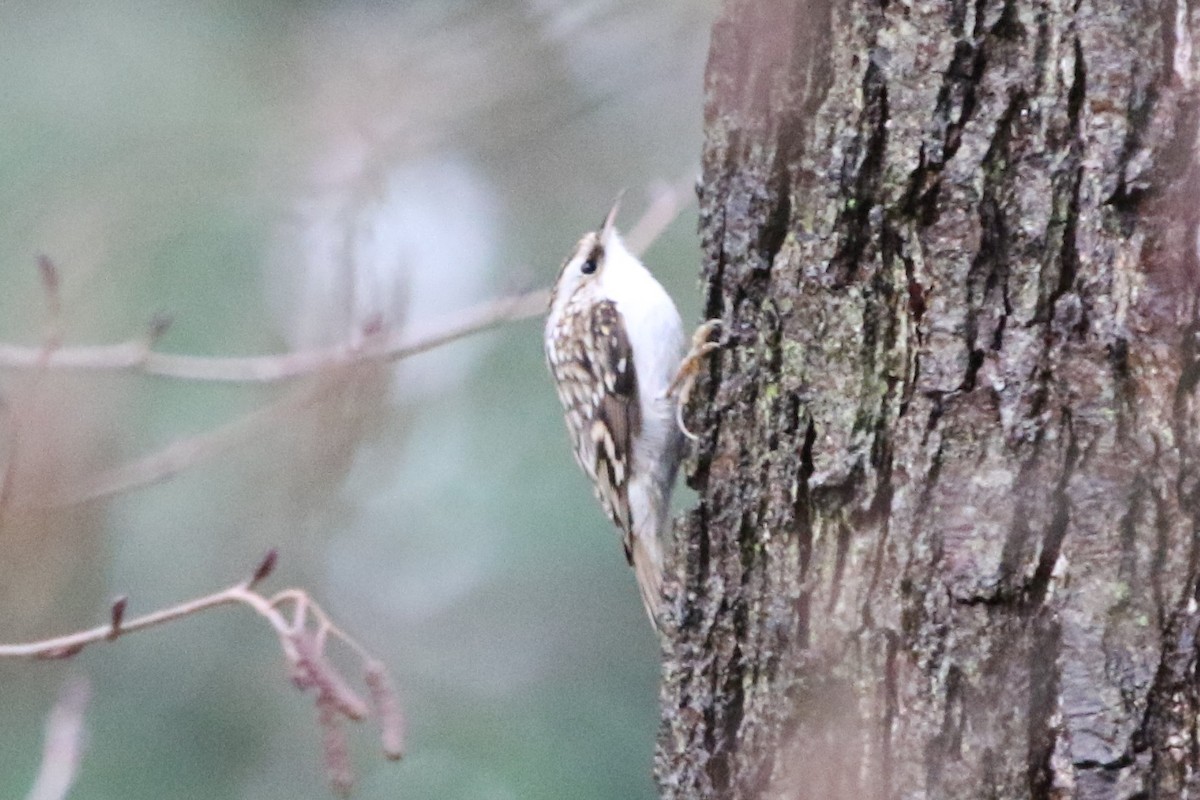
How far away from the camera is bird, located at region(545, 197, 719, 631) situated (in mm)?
2850

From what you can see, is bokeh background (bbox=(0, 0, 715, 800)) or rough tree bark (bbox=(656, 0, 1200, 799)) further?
bokeh background (bbox=(0, 0, 715, 800))

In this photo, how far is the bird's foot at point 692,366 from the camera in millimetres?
1939

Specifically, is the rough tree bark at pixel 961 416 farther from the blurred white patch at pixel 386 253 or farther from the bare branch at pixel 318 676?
the blurred white patch at pixel 386 253

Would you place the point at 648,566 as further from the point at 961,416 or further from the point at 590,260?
the point at 961,416

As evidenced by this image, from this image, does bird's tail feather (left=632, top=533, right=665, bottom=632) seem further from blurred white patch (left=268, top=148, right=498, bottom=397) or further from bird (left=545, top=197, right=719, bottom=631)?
blurred white patch (left=268, top=148, right=498, bottom=397)

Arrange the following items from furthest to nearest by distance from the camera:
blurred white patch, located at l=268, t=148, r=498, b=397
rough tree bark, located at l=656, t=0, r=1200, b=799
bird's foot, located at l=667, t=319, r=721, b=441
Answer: blurred white patch, located at l=268, t=148, r=498, b=397, bird's foot, located at l=667, t=319, r=721, b=441, rough tree bark, located at l=656, t=0, r=1200, b=799

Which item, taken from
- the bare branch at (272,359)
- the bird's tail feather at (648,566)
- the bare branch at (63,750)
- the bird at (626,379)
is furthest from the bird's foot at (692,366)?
the bare branch at (63,750)

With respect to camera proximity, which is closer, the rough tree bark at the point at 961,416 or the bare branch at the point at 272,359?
the rough tree bark at the point at 961,416

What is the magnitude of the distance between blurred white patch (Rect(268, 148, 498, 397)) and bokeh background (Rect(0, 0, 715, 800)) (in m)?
0.01

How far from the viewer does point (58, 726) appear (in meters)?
1.74

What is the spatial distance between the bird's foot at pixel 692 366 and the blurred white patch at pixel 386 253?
0.46 metres

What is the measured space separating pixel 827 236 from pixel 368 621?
2.81 metres

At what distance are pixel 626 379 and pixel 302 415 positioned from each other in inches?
31.3

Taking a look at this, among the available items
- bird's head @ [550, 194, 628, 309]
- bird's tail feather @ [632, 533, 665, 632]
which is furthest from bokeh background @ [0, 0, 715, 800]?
bird's tail feather @ [632, 533, 665, 632]
